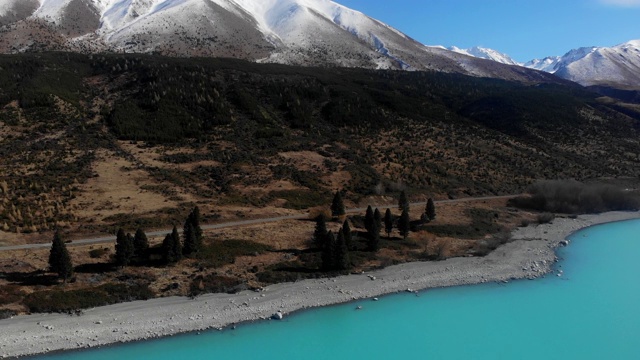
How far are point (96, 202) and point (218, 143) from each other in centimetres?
2713

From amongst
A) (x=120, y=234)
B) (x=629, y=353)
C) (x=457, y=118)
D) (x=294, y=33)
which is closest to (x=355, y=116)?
(x=457, y=118)

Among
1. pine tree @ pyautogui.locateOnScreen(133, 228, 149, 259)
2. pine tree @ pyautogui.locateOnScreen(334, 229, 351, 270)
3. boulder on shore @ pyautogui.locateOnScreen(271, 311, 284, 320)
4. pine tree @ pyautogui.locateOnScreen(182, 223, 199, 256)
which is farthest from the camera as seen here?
pine tree @ pyautogui.locateOnScreen(182, 223, 199, 256)

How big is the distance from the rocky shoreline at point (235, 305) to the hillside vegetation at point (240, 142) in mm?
15637

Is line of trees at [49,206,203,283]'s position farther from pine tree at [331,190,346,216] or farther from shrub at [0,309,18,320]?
pine tree at [331,190,346,216]

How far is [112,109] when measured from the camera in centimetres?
8175

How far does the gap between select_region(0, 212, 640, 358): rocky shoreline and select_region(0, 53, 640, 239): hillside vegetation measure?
616 inches

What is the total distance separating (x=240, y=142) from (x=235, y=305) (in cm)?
4630

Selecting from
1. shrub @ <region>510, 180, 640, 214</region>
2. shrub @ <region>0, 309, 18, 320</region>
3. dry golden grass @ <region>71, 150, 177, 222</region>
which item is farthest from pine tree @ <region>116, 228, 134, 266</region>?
shrub @ <region>510, 180, 640, 214</region>

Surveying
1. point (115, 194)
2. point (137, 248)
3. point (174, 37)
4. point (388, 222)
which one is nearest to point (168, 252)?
point (137, 248)

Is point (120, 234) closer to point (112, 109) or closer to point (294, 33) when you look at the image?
point (112, 109)

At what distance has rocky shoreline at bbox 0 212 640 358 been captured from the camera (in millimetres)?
28344

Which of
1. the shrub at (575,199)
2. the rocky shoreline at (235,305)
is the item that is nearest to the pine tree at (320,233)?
Result: the rocky shoreline at (235,305)

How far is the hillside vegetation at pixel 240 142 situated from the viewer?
179 ft

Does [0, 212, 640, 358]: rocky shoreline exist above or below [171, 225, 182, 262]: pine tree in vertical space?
below
